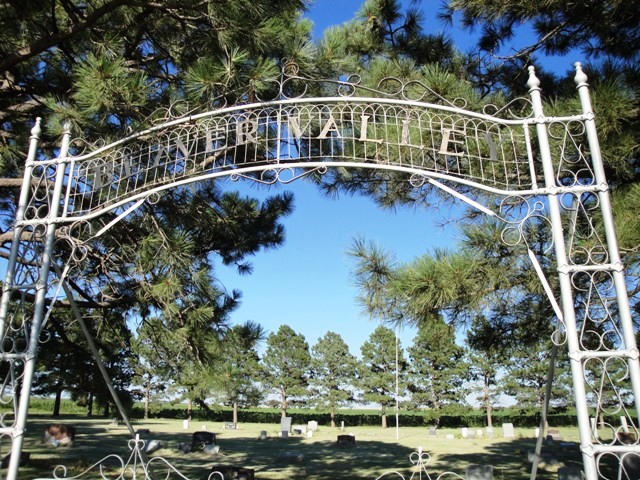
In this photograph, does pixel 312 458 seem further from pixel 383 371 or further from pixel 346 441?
pixel 383 371

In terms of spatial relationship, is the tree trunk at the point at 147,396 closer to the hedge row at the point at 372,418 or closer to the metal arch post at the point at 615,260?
the hedge row at the point at 372,418

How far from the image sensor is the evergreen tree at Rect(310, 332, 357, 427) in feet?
99.8

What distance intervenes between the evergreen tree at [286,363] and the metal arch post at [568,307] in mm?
28842

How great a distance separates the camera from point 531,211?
2699 mm

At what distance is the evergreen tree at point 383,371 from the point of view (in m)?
28.6

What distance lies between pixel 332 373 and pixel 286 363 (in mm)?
2874

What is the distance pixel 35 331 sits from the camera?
302cm

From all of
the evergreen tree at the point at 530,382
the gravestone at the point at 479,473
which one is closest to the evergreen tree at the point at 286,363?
the evergreen tree at the point at 530,382

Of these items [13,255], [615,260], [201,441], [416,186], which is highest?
[416,186]

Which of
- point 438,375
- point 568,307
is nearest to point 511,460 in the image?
point 568,307

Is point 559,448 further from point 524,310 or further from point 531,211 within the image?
point 531,211

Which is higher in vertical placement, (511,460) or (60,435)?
(60,435)

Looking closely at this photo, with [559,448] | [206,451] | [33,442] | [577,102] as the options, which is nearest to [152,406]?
[33,442]

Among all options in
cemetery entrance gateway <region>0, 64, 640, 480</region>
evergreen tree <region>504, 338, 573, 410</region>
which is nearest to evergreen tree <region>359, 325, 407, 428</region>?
evergreen tree <region>504, 338, 573, 410</region>
